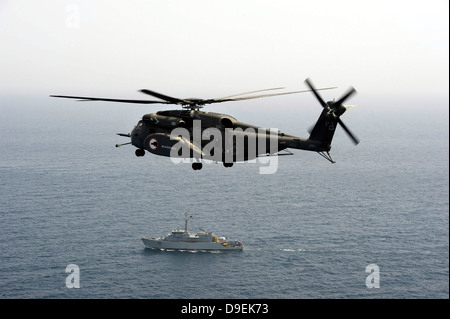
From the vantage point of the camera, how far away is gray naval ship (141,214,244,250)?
135 m

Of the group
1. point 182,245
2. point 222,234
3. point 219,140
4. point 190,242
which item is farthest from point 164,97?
point 222,234

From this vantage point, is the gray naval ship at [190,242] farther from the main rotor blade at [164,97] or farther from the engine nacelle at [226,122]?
the main rotor blade at [164,97]

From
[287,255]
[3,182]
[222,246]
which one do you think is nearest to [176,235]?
[222,246]

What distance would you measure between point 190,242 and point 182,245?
2.41 meters

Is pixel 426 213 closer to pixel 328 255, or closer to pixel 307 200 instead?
pixel 307 200

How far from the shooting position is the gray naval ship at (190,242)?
442 feet

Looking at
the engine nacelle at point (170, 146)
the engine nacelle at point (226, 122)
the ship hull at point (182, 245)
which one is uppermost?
the engine nacelle at point (226, 122)

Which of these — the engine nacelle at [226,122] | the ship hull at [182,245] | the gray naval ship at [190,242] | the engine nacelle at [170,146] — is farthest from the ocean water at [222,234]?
the engine nacelle at [226,122]

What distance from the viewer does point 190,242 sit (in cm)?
13938

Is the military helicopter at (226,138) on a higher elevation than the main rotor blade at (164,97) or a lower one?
lower

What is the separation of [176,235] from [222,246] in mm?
12555

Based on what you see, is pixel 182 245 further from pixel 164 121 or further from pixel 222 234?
pixel 164 121

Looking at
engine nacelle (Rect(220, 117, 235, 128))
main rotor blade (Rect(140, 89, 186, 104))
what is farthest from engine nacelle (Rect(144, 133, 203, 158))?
main rotor blade (Rect(140, 89, 186, 104))

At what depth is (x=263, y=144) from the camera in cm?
4688
